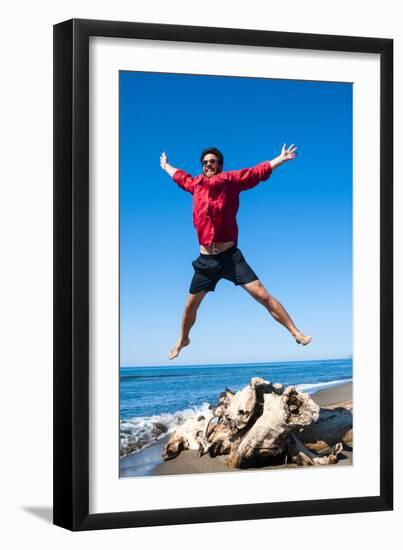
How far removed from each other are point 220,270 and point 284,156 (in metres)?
0.70

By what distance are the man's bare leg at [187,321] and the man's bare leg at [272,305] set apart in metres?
0.30

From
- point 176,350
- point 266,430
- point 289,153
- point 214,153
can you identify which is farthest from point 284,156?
point 266,430

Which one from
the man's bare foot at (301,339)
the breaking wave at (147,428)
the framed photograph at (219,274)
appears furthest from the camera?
the man's bare foot at (301,339)

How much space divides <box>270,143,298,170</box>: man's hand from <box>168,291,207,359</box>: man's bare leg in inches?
32.3

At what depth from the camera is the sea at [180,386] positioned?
270 inches

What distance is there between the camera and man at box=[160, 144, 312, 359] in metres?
7.03

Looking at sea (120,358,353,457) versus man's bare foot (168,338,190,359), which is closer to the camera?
sea (120,358,353,457)

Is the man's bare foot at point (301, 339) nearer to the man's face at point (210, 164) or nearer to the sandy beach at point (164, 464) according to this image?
the sandy beach at point (164, 464)

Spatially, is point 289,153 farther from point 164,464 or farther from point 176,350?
point 164,464

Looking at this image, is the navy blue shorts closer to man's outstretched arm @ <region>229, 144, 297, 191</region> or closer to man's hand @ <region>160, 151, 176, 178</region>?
man's outstretched arm @ <region>229, 144, 297, 191</region>

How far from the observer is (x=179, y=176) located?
7.00m

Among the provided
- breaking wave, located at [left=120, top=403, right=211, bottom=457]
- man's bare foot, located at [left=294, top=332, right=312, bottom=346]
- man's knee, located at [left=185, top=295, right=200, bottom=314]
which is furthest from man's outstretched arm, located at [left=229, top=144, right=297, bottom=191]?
breaking wave, located at [left=120, top=403, right=211, bottom=457]

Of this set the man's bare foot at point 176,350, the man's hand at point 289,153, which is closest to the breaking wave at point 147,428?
the man's bare foot at point 176,350

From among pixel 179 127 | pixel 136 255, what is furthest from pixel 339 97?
pixel 136 255
